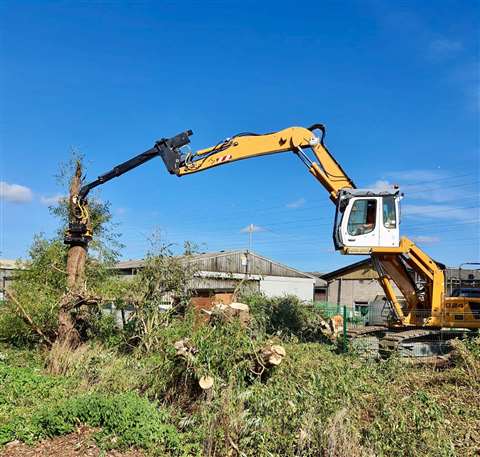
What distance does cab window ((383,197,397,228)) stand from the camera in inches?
435

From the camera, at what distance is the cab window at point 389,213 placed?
1105 centimetres

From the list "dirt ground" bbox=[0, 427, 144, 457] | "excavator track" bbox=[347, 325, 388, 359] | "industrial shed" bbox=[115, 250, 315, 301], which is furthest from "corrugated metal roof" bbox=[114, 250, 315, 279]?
"dirt ground" bbox=[0, 427, 144, 457]

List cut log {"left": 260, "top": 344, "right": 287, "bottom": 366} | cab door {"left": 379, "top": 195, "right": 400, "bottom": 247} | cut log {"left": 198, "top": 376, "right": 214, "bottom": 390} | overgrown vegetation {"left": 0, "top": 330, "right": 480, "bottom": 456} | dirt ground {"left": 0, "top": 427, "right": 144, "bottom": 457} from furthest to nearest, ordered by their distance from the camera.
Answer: cab door {"left": 379, "top": 195, "right": 400, "bottom": 247}
cut log {"left": 260, "top": 344, "right": 287, "bottom": 366}
cut log {"left": 198, "top": 376, "right": 214, "bottom": 390}
dirt ground {"left": 0, "top": 427, "right": 144, "bottom": 457}
overgrown vegetation {"left": 0, "top": 330, "right": 480, "bottom": 456}

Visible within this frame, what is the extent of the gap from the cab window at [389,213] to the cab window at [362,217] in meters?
0.21

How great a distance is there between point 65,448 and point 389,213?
26.2 ft

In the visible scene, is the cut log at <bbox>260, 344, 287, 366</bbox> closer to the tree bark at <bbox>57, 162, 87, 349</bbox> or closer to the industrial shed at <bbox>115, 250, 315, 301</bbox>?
the tree bark at <bbox>57, 162, 87, 349</bbox>

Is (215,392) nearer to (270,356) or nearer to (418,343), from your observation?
(270,356)

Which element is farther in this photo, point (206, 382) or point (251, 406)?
point (206, 382)

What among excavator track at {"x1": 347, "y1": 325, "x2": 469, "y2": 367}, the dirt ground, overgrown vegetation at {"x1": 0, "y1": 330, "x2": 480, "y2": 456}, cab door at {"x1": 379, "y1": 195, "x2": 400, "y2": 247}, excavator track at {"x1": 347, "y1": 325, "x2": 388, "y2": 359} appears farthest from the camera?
cab door at {"x1": 379, "y1": 195, "x2": 400, "y2": 247}

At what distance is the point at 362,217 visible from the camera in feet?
36.8

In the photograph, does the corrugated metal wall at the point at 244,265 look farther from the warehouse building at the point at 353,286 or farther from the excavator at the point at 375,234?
the excavator at the point at 375,234

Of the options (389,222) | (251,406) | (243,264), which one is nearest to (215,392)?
(251,406)

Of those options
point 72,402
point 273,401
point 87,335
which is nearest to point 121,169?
point 87,335

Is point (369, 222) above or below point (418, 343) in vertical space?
above
